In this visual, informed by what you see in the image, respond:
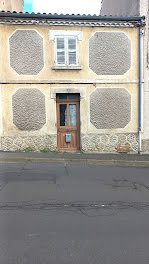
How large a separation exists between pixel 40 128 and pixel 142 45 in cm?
616

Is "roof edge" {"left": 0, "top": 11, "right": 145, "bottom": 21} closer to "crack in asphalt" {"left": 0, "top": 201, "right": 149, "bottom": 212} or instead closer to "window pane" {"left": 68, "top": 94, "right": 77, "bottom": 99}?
"window pane" {"left": 68, "top": 94, "right": 77, "bottom": 99}

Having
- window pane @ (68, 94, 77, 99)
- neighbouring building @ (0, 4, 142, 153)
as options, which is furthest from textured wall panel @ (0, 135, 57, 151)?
window pane @ (68, 94, 77, 99)

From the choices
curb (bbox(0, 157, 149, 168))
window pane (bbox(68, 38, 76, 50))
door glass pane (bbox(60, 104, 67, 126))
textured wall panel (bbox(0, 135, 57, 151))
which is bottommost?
curb (bbox(0, 157, 149, 168))

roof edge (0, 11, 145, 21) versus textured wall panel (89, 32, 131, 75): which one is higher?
roof edge (0, 11, 145, 21)

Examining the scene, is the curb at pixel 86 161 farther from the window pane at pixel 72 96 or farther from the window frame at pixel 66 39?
the window frame at pixel 66 39

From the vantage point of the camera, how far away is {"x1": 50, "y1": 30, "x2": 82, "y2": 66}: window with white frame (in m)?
8.44

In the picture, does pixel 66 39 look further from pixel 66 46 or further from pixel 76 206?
pixel 76 206

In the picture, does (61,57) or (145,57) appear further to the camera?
(145,57)

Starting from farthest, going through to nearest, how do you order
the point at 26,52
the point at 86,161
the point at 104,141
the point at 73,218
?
the point at 104,141 → the point at 26,52 → the point at 86,161 → the point at 73,218

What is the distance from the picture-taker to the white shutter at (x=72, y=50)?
8570 millimetres

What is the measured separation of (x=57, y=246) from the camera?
2529 millimetres

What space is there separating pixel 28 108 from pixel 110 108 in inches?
151

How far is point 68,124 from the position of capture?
30.0 ft

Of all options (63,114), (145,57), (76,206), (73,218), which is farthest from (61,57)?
(73,218)
